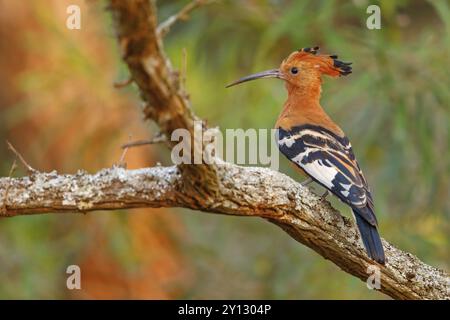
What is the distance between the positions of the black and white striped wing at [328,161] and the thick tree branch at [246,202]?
0.25 metres

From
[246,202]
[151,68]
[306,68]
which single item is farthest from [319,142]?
[151,68]

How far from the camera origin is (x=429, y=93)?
24.2ft

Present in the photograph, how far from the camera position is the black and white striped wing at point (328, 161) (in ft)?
13.2

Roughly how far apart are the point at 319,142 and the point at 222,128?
3.53 m

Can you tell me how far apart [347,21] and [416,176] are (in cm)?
217

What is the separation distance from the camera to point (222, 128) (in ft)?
25.8

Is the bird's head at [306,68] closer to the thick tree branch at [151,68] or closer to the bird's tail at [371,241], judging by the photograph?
the bird's tail at [371,241]

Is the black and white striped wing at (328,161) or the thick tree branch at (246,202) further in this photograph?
the black and white striped wing at (328,161)

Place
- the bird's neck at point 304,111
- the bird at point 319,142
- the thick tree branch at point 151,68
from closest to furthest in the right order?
the thick tree branch at point 151,68 < the bird at point 319,142 < the bird's neck at point 304,111

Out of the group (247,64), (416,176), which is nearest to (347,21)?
(247,64)

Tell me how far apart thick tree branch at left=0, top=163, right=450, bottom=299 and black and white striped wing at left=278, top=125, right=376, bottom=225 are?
0.82 ft

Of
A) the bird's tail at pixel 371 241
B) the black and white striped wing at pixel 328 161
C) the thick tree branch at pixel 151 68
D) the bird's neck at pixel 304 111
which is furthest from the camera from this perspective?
the bird's neck at pixel 304 111

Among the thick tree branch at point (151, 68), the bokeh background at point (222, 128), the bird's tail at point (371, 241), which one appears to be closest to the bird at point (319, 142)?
the bird's tail at point (371, 241)

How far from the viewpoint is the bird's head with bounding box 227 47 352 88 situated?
456cm
